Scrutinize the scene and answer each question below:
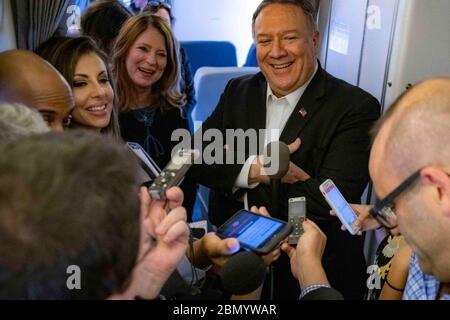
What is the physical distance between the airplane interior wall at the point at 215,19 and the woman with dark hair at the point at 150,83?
11.1ft

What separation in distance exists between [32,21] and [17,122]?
5.60 ft

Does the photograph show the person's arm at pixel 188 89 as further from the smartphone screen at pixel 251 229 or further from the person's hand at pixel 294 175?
the smartphone screen at pixel 251 229

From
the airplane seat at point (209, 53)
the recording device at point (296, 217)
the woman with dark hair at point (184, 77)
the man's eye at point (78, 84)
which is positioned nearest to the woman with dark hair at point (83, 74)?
the man's eye at point (78, 84)

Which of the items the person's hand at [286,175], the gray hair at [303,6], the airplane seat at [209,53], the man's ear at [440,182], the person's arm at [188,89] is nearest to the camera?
the man's ear at [440,182]

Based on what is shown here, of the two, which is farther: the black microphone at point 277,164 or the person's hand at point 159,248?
the black microphone at point 277,164

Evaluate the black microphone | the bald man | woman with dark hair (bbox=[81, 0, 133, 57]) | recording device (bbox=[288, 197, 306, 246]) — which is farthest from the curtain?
recording device (bbox=[288, 197, 306, 246])

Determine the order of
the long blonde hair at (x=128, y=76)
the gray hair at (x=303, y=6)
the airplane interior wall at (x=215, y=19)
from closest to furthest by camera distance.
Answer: the gray hair at (x=303, y=6), the long blonde hair at (x=128, y=76), the airplane interior wall at (x=215, y=19)

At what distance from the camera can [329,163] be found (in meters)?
1.63

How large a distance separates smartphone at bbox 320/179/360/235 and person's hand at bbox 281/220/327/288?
0.25 ft

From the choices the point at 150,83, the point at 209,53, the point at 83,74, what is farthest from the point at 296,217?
the point at 209,53

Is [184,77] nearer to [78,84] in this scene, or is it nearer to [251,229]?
[78,84]

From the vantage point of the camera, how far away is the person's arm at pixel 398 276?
1.13m
